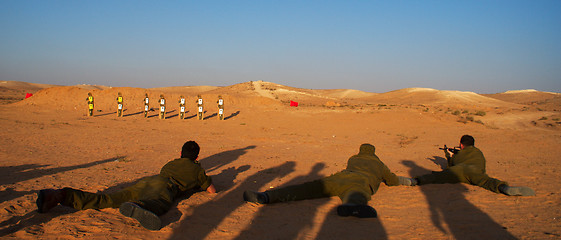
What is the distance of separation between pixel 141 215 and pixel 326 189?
282cm

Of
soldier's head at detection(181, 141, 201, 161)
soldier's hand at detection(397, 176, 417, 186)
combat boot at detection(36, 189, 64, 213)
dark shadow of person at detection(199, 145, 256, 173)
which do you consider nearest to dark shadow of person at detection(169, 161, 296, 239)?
soldier's head at detection(181, 141, 201, 161)

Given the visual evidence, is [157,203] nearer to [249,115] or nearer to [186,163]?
[186,163]

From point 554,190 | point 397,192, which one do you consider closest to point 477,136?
point 554,190

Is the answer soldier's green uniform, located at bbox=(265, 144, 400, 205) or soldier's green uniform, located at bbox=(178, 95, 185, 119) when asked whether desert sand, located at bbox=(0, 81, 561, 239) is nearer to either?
soldier's green uniform, located at bbox=(265, 144, 400, 205)

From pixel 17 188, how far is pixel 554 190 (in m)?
9.13

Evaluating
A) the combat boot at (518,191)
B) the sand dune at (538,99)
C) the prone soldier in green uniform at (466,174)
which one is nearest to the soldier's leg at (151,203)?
the prone soldier in green uniform at (466,174)

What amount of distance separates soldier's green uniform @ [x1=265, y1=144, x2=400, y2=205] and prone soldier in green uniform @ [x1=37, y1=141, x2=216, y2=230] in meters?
1.36

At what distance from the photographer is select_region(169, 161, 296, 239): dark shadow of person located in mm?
4219

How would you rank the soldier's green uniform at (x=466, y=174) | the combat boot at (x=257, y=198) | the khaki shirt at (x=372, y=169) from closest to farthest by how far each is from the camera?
the combat boot at (x=257, y=198)
the khaki shirt at (x=372, y=169)
the soldier's green uniform at (x=466, y=174)

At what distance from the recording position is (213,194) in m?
6.08

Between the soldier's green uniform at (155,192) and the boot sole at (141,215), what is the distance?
25 cm

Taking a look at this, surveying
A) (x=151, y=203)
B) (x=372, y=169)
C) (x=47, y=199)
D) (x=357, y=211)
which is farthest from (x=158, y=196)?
(x=372, y=169)

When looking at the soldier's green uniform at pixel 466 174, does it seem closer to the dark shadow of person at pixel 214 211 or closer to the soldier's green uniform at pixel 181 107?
the dark shadow of person at pixel 214 211

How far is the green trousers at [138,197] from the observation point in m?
4.29
